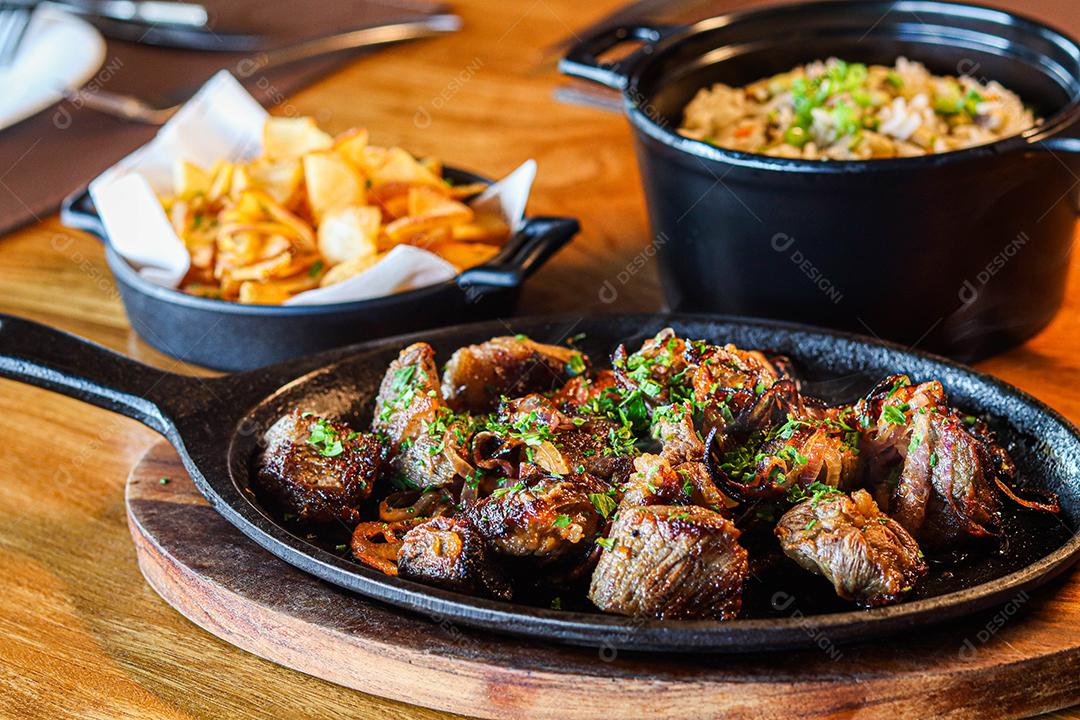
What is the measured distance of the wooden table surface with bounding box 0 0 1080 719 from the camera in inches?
64.5

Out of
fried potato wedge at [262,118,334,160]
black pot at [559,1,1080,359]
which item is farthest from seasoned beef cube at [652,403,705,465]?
fried potato wedge at [262,118,334,160]

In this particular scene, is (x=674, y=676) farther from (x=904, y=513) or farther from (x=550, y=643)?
(x=904, y=513)

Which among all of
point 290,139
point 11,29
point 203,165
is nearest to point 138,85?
point 11,29

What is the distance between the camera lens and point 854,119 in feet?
7.81

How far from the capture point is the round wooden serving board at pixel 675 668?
140 centimetres

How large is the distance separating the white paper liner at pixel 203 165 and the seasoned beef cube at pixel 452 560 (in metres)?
0.86

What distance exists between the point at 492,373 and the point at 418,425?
184 mm

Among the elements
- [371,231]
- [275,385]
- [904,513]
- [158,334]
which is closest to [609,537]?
[904,513]

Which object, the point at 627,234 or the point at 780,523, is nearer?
the point at 780,523

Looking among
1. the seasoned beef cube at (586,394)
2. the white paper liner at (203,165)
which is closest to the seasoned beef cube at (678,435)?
the seasoned beef cube at (586,394)

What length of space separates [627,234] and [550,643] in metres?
1.64

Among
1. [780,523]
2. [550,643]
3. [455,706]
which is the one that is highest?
[780,523]

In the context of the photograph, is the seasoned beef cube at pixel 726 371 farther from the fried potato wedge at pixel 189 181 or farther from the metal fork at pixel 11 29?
the metal fork at pixel 11 29

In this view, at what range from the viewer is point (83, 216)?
262 cm
